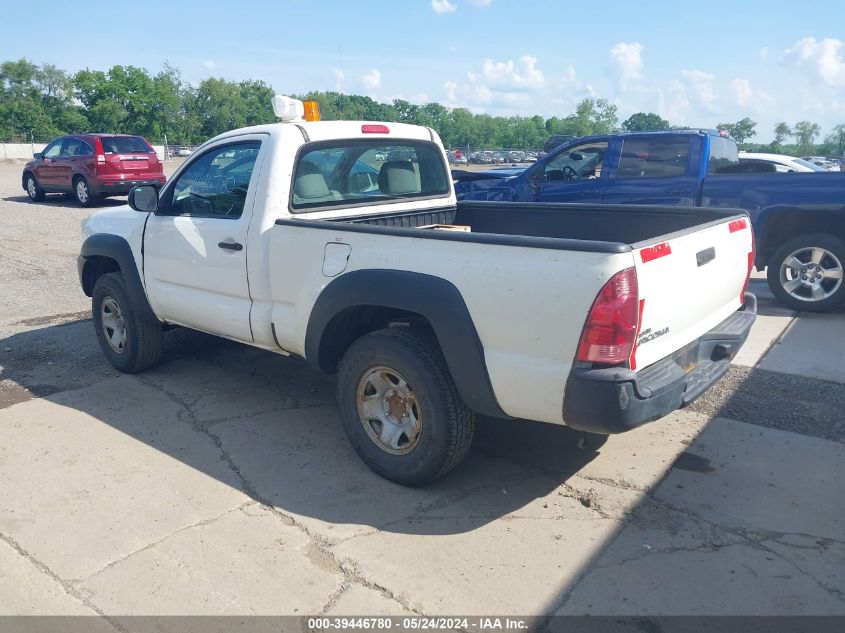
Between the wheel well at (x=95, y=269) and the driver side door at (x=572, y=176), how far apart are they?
17.3 feet

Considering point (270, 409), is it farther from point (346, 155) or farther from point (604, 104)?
point (604, 104)

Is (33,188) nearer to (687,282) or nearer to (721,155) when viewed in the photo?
(721,155)

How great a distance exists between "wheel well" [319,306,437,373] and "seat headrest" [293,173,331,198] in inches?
36.6

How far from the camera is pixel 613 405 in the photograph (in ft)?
9.94

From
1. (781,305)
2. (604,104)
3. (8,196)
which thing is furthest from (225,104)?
(781,305)

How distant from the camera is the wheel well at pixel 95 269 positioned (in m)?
5.84

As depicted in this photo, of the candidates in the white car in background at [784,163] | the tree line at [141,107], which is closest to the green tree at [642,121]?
the tree line at [141,107]

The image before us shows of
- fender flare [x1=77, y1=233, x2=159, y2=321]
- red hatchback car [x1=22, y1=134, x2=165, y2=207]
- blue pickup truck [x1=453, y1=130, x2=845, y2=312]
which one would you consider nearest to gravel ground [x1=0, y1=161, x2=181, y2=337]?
red hatchback car [x1=22, y1=134, x2=165, y2=207]

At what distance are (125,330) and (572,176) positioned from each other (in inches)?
226

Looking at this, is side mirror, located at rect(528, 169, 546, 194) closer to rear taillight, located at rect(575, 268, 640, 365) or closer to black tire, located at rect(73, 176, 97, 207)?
rear taillight, located at rect(575, 268, 640, 365)

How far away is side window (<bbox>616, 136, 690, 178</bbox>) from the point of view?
809 centimetres

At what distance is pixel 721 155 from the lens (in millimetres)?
8414

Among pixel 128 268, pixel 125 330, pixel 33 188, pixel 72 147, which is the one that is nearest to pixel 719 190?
pixel 128 268

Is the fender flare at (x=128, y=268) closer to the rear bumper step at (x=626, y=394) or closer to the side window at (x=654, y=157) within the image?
the rear bumper step at (x=626, y=394)
